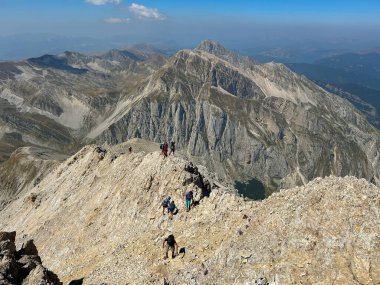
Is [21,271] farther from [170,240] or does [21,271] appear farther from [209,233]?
[209,233]

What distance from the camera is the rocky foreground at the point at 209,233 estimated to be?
28.1 metres

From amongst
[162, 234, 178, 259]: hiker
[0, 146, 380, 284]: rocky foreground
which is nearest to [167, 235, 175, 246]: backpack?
[162, 234, 178, 259]: hiker

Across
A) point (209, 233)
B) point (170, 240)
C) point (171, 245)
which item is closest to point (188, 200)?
point (209, 233)

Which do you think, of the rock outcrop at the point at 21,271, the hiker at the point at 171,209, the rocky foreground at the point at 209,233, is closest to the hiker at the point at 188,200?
the rocky foreground at the point at 209,233

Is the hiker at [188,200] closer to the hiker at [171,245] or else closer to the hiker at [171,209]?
the hiker at [171,209]

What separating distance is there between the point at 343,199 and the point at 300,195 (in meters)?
3.77

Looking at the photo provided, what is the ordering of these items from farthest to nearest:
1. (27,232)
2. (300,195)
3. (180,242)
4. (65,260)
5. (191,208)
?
(27,232), (65,260), (191,208), (180,242), (300,195)

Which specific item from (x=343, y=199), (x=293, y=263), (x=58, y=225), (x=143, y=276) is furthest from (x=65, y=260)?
(x=343, y=199)

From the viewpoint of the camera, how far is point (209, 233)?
38.1 m

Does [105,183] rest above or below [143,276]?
below

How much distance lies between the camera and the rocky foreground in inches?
1107

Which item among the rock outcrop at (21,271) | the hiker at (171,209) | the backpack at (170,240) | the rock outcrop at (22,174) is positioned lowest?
the rock outcrop at (22,174)

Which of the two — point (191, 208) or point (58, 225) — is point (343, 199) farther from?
point (58, 225)

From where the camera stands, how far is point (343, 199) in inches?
1195
